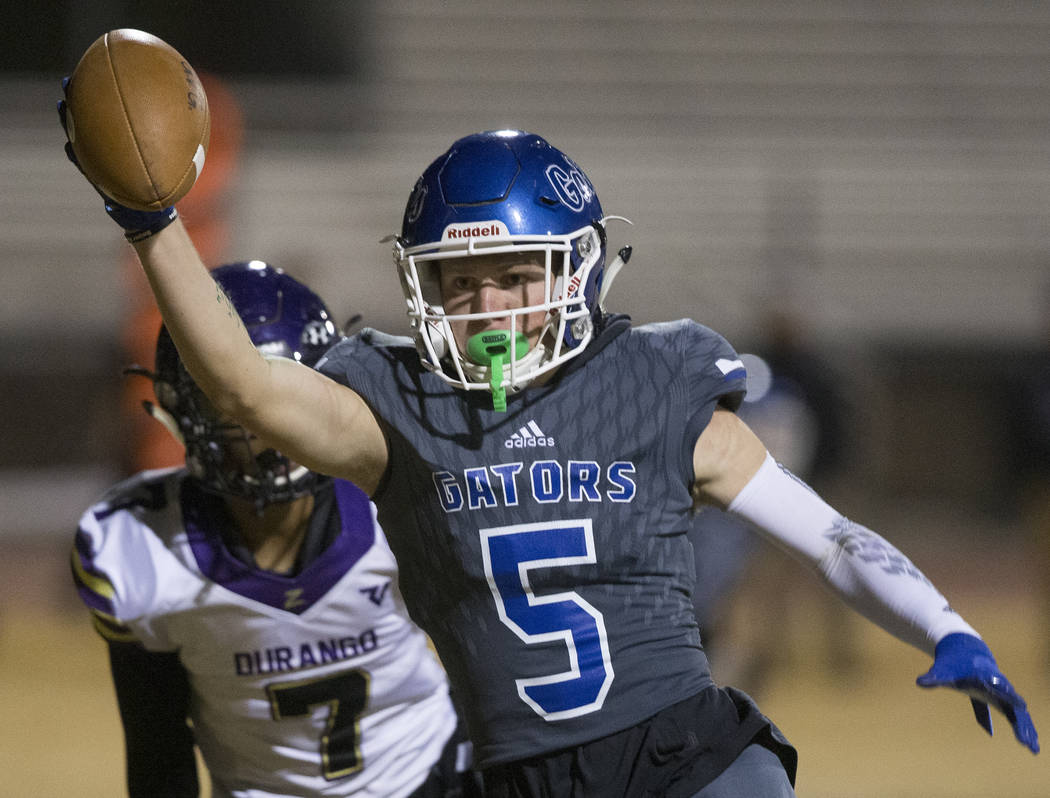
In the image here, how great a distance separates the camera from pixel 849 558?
6.17 feet

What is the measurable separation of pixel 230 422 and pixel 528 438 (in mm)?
845

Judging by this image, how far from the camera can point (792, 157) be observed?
1046 centimetres

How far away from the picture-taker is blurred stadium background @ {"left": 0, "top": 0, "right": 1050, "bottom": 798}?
10.3m

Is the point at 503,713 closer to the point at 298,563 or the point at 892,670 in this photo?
the point at 298,563

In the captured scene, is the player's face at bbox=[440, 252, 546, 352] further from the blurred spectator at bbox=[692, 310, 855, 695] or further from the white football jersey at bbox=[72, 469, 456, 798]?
the blurred spectator at bbox=[692, 310, 855, 695]

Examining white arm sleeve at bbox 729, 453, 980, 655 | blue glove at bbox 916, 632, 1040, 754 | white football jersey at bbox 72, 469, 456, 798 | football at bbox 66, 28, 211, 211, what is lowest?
white football jersey at bbox 72, 469, 456, 798

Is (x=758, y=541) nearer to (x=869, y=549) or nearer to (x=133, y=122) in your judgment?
(x=869, y=549)

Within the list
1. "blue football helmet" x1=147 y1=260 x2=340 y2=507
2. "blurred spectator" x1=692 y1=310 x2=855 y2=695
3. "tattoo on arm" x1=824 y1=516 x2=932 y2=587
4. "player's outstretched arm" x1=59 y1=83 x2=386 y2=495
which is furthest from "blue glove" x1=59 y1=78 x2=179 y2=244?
"blurred spectator" x1=692 y1=310 x2=855 y2=695

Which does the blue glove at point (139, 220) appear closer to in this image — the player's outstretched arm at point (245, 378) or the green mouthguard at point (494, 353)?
the player's outstretched arm at point (245, 378)

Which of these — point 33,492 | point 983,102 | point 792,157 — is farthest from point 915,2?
point 33,492

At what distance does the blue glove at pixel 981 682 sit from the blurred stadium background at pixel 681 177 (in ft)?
27.6

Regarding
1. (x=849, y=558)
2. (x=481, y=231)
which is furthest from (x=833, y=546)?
(x=481, y=231)

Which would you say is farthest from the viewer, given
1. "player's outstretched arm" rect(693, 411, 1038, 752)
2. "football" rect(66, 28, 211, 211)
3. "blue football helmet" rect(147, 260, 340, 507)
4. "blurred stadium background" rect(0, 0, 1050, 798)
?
"blurred stadium background" rect(0, 0, 1050, 798)

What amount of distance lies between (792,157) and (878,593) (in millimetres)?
9042
